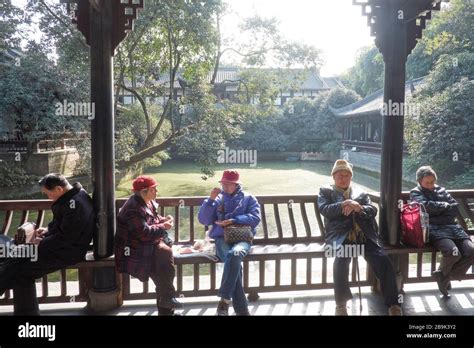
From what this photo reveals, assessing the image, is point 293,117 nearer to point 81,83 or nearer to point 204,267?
point 81,83

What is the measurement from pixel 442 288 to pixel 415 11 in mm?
2535

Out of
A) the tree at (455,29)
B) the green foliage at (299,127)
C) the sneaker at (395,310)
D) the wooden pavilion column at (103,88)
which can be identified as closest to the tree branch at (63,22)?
the wooden pavilion column at (103,88)

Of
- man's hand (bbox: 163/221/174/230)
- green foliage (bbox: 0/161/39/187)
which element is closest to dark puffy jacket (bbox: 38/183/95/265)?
man's hand (bbox: 163/221/174/230)

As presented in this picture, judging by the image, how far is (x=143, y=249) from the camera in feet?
10.2

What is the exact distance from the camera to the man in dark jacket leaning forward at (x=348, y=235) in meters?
3.18

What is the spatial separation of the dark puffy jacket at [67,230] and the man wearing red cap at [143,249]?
0.28 meters

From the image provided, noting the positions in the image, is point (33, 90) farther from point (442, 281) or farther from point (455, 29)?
point (455, 29)

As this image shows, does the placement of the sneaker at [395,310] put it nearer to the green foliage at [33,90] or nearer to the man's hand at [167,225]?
the man's hand at [167,225]

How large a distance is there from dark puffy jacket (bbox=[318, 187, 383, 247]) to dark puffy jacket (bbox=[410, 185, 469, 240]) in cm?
63

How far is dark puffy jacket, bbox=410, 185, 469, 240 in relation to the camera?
3.62 m

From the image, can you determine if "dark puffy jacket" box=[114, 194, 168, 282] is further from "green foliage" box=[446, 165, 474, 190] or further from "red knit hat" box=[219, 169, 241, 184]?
"green foliage" box=[446, 165, 474, 190]

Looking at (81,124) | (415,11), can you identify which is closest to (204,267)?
(415,11)

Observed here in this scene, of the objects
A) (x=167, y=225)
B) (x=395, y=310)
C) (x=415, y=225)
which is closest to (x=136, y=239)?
(x=167, y=225)

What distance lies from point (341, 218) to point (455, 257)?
1122 mm
